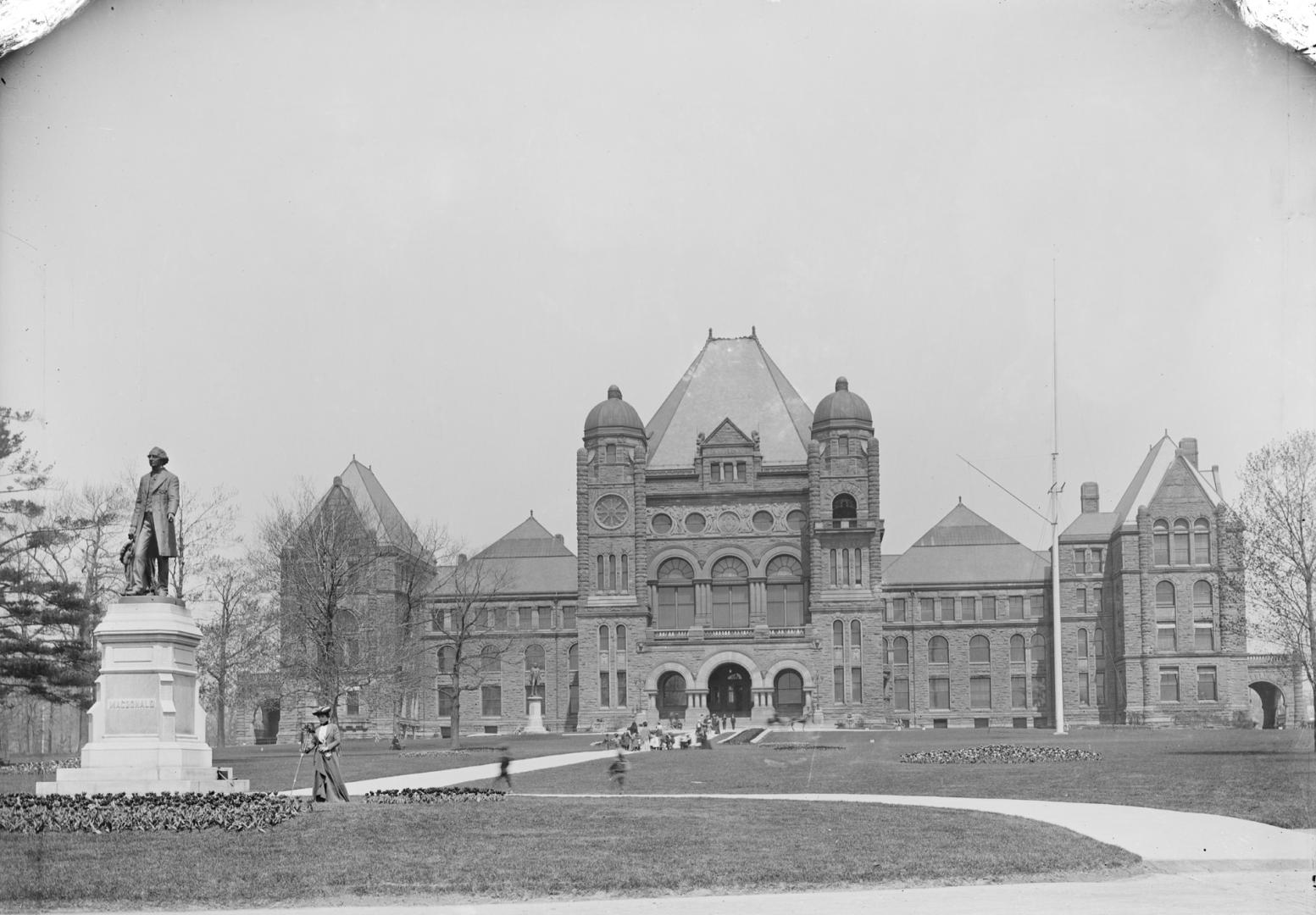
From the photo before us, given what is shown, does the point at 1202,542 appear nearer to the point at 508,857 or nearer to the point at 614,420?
the point at 614,420

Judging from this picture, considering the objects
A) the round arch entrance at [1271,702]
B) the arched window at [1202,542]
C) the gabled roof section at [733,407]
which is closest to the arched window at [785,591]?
the gabled roof section at [733,407]

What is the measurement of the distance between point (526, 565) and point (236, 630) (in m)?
41.7

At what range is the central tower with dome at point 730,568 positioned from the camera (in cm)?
7725

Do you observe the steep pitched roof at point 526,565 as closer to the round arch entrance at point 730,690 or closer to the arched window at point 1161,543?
the round arch entrance at point 730,690

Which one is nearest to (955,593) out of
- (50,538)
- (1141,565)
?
(1141,565)

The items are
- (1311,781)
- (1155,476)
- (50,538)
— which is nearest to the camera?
(1311,781)

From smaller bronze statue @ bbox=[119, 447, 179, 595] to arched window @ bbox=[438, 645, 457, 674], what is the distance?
220 ft

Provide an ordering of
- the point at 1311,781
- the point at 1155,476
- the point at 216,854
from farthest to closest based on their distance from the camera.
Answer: the point at 1155,476 < the point at 1311,781 < the point at 216,854

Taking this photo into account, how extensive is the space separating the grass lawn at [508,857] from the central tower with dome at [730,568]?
57.5m

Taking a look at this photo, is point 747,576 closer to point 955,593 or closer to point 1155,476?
point 955,593

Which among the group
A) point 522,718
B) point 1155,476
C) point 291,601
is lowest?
point 522,718

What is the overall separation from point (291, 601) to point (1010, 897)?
44.0 m

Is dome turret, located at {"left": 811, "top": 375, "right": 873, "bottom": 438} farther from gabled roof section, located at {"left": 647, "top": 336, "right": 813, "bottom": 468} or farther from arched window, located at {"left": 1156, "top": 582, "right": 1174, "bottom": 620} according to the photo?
arched window, located at {"left": 1156, "top": 582, "right": 1174, "bottom": 620}

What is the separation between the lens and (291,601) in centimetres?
5416
